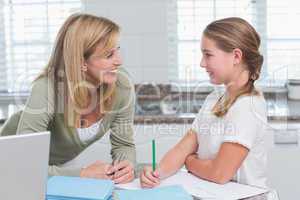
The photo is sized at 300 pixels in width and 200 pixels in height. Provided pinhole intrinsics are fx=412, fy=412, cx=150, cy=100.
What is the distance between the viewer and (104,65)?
4.68 ft

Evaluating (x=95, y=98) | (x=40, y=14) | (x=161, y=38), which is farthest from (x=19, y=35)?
(x=95, y=98)

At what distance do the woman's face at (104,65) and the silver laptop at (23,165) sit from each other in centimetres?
72

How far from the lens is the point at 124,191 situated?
1015 millimetres

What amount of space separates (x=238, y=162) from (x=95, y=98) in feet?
2.02

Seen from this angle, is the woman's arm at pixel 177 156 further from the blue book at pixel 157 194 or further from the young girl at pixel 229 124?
the blue book at pixel 157 194

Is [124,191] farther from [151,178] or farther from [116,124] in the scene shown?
[116,124]

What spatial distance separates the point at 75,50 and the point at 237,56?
0.53 m

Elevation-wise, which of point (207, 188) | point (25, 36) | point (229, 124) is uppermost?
point (25, 36)

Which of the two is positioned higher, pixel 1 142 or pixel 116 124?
pixel 1 142

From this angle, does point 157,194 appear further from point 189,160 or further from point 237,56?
point 237,56

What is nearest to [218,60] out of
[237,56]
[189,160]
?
[237,56]

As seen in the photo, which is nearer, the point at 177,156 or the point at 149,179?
the point at 149,179

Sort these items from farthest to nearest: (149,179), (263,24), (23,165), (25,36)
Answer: (25,36) < (263,24) < (149,179) < (23,165)

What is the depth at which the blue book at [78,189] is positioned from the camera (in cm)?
92
